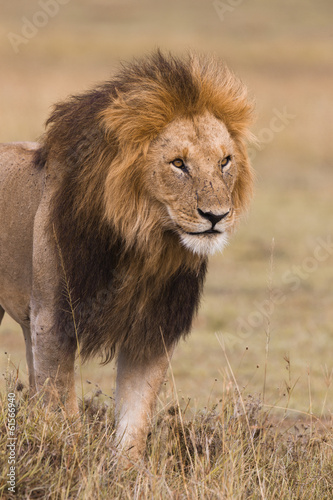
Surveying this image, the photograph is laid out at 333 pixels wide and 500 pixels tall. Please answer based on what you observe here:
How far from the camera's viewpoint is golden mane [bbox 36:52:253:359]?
13.2ft

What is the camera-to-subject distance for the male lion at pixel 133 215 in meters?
3.98

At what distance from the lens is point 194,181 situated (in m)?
3.89

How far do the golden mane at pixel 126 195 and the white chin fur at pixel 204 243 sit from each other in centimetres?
20

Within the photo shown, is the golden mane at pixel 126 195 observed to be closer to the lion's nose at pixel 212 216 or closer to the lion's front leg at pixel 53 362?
the lion's front leg at pixel 53 362

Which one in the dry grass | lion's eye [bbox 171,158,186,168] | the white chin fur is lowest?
the dry grass

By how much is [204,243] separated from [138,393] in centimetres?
109

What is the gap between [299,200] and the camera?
18.3 metres

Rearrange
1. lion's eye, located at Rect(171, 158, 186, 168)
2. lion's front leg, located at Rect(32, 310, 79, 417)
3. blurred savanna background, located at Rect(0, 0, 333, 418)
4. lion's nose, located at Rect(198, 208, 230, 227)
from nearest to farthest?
lion's nose, located at Rect(198, 208, 230, 227) < lion's eye, located at Rect(171, 158, 186, 168) < lion's front leg, located at Rect(32, 310, 79, 417) < blurred savanna background, located at Rect(0, 0, 333, 418)

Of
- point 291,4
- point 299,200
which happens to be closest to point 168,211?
point 299,200

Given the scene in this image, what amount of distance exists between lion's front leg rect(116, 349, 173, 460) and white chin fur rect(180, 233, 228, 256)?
0.81m

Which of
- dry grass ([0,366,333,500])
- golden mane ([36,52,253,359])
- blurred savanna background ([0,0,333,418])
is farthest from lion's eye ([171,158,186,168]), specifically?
dry grass ([0,366,333,500])

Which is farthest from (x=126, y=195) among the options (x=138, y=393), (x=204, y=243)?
(x=138, y=393)

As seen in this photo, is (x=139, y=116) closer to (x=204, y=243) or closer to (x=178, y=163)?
(x=178, y=163)

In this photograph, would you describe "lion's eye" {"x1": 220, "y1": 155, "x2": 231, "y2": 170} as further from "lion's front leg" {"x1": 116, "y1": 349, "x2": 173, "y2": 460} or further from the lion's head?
"lion's front leg" {"x1": 116, "y1": 349, "x2": 173, "y2": 460}
